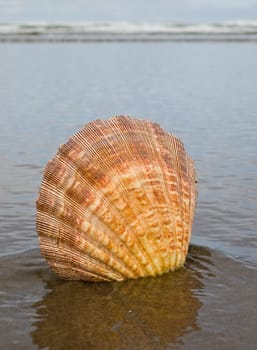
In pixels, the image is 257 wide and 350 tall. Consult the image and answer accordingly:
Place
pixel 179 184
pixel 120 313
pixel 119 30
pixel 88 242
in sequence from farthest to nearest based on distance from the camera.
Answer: pixel 119 30
pixel 179 184
pixel 88 242
pixel 120 313

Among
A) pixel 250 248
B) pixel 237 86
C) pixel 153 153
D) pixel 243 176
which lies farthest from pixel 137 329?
pixel 237 86

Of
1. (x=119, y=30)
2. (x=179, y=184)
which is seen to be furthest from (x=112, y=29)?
(x=179, y=184)

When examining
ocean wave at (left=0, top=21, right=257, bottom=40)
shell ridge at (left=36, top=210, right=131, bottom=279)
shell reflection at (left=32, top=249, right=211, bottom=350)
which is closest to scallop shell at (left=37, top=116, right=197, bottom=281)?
shell ridge at (left=36, top=210, right=131, bottom=279)

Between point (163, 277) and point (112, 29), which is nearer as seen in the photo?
point (163, 277)

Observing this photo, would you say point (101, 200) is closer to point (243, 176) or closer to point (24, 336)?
point (24, 336)

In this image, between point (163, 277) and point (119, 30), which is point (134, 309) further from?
point (119, 30)

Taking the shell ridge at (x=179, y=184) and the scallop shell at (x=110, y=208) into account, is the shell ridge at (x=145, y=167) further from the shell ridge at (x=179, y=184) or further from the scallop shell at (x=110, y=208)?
the shell ridge at (x=179, y=184)

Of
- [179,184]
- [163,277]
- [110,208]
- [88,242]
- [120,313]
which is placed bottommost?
[120,313]
